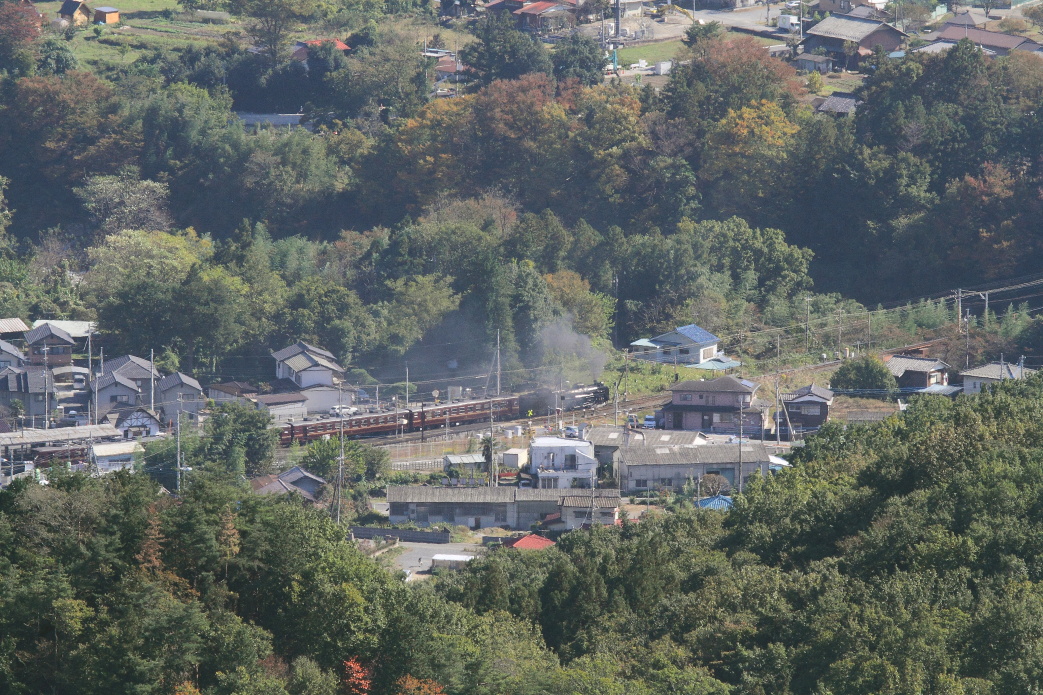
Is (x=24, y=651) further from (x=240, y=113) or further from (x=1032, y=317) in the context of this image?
(x=240, y=113)

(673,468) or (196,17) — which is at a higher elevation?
(196,17)

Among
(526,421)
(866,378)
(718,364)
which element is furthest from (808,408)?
(526,421)

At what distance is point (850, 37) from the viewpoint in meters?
45.1

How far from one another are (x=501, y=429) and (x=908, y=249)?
10494 mm

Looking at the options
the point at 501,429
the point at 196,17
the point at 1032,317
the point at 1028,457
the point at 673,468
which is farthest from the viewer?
the point at 196,17

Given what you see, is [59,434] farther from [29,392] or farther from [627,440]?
[627,440]

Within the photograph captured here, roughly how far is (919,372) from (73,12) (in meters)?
27.4

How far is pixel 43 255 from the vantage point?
38844 mm

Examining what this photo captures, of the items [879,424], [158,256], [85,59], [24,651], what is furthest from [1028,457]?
[85,59]

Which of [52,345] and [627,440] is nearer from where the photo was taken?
[627,440]

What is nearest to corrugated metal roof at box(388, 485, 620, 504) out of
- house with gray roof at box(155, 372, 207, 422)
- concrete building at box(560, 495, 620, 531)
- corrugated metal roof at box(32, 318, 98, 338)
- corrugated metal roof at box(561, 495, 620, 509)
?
corrugated metal roof at box(561, 495, 620, 509)

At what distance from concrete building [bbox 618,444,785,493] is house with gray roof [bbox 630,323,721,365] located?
18.3ft

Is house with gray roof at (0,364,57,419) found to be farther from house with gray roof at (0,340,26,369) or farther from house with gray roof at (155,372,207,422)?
house with gray roof at (155,372,207,422)

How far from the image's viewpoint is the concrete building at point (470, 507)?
26812 mm
